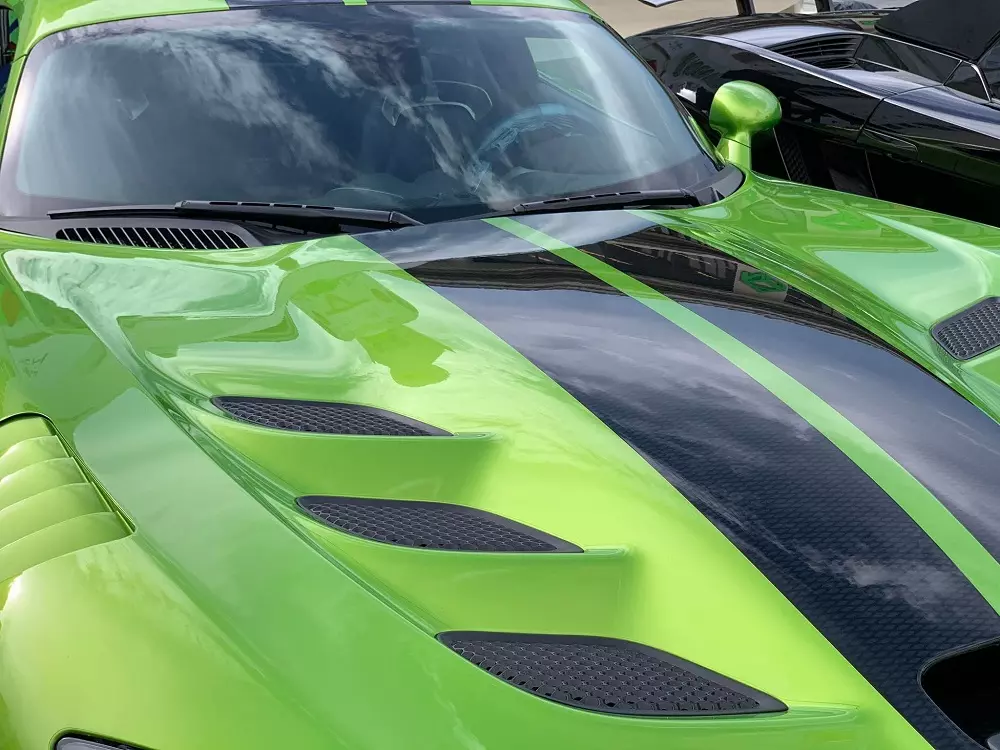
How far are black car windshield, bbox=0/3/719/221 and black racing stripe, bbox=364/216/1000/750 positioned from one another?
17.3 inches

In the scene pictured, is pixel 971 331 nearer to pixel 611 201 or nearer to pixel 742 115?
pixel 611 201

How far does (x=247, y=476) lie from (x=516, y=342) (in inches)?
18.7

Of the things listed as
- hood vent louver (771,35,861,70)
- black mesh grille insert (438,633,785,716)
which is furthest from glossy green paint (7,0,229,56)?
hood vent louver (771,35,861,70)

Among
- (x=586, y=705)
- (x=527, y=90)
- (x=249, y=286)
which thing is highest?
(x=527, y=90)

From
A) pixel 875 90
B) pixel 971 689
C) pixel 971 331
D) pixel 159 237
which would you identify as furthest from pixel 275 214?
pixel 875 90

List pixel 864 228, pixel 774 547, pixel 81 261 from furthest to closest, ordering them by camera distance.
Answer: pixel 864 228
pixel 81 261
pixel 774 547

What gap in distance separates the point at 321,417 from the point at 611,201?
1010mm

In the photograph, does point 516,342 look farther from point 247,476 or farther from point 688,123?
point 688,123

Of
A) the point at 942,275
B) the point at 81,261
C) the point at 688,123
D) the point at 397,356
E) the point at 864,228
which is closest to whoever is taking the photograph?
the point at 397,356

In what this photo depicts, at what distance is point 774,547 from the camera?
1.23 metres

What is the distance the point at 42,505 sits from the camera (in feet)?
4.28

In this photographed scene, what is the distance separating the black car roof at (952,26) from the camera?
12.9ft

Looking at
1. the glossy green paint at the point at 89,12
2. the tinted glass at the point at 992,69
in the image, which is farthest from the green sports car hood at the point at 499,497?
the tinted glass at the point at 992,69

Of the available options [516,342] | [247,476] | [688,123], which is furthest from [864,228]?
[247,476]
